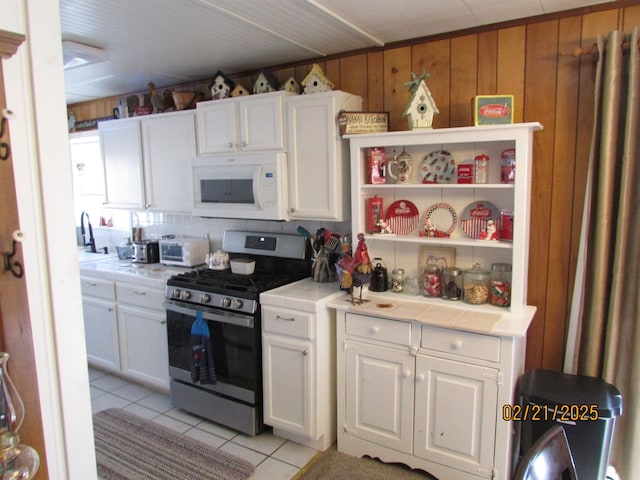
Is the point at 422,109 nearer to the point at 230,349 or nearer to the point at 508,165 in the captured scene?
the point at 508,165

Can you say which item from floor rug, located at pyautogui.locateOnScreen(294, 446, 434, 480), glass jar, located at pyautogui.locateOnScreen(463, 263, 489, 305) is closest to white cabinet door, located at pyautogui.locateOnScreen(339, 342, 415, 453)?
floor rug, located at pyautogui.locateOnScreen(294, 446, 434, 480)

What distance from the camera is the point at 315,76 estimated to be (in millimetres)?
2979

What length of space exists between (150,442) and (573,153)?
2.95m

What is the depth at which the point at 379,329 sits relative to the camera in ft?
8.28

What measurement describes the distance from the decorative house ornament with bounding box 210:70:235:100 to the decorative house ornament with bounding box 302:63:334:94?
66cm

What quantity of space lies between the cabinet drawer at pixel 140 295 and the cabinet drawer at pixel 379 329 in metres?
1.48

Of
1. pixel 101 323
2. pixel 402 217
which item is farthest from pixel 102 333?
pixel 402 217

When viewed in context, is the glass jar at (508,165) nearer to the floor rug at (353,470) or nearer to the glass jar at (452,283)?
the glass jar at (452,283)

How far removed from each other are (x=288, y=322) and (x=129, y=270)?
1.63 m

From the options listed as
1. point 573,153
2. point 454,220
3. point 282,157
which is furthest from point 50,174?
point 573,153

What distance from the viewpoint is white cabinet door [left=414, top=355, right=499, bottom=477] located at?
226 centimetres

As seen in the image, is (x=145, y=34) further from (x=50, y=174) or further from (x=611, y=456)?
(x=611, y=456)

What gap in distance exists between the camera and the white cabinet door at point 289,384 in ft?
8.81
